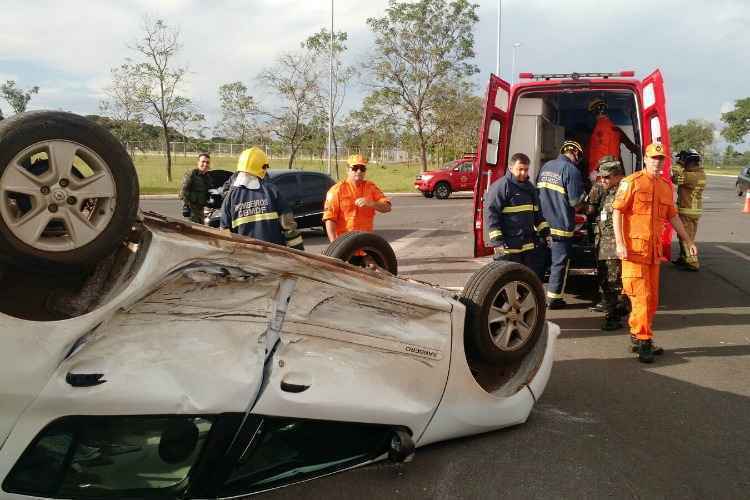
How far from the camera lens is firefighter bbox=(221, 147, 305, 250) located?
15.1ft

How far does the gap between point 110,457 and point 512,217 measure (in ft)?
13.9

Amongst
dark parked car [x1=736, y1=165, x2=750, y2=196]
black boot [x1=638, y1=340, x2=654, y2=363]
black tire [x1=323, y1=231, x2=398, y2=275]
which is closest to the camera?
black tire [x1=323, y1=231, x2=398, y2=275]

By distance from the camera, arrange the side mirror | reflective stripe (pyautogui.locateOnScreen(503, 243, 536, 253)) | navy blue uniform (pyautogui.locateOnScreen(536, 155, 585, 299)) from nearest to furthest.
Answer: the side mirror < reflective stripe (pyautogui.locateOnScreen(503, 243, 536, 253)) < navy blue uniform (pyautogui.locateOnScreen(536, 155, 585, 299))

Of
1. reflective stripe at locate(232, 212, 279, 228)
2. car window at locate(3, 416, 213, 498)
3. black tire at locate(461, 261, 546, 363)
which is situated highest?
reflective stripe at locate(232, 212, 279, 228)

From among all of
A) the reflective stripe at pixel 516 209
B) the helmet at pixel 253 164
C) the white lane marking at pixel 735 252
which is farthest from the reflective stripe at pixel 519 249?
the white lane marking at pixel 735 252

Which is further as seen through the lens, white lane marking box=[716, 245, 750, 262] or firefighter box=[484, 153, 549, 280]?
white lane marking box=[716, 245, 750, 262]

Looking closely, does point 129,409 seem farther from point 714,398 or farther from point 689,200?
point 689,200

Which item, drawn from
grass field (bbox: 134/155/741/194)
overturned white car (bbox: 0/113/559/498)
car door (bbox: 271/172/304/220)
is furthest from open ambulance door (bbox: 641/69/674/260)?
grass field (bbox: 134/155/741/194)

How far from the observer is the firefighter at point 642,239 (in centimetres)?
486

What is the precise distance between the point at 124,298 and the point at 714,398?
12.4 ft

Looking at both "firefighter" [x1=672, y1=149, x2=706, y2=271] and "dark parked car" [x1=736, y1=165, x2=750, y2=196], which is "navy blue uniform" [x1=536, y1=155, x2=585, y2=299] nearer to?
"firefighter" [x1=672, y1=149, x2=706, y2=271]

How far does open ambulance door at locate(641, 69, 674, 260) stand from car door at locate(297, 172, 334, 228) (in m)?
7.45

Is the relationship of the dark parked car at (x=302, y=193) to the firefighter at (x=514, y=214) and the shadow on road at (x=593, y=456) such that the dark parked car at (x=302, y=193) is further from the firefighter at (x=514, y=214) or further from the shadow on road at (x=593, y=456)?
the shadow on road at (x=593, y=456)

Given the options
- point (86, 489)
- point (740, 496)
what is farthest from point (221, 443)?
point (740, 496)
